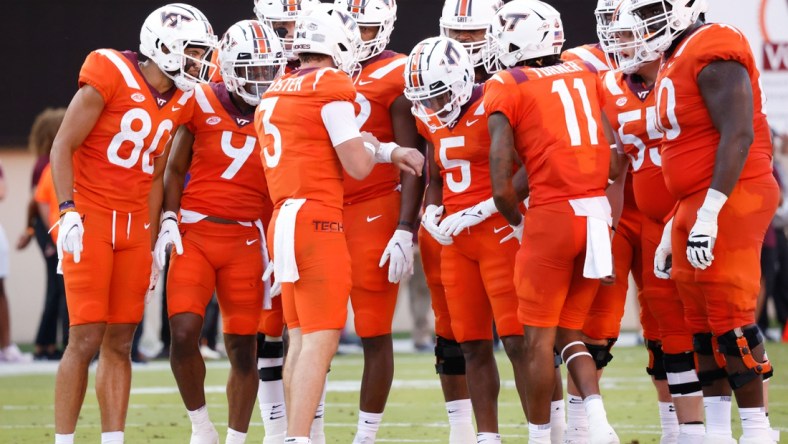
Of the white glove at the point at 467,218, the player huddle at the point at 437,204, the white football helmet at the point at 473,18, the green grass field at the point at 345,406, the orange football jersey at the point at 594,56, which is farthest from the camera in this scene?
the green grass field at the point at 345,406

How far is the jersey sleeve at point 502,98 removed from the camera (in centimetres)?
537

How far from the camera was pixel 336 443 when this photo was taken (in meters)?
6.77

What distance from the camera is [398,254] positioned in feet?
19.2

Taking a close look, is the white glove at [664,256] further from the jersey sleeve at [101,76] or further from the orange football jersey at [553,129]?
the jersey sleeve at [101,76]

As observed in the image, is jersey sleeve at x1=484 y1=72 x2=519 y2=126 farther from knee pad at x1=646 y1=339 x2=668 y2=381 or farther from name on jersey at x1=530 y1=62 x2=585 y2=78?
knee pad at x1=646 y1=339 x2=668 y2=381

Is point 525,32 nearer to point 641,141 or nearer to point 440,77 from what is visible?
point 440,77

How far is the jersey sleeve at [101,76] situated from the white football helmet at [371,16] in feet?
3.63

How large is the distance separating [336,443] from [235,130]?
5.94 ft

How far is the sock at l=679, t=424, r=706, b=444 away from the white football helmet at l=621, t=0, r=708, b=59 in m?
1.72

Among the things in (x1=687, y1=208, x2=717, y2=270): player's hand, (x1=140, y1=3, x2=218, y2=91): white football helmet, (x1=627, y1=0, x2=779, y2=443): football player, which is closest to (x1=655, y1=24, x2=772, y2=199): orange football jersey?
(x1=627, y1=0, x2=779, y2=443): football player

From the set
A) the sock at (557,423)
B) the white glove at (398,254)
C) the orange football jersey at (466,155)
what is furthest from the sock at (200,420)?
the sock at (557,423)

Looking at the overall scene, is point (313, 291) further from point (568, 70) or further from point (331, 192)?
point (568, 70)

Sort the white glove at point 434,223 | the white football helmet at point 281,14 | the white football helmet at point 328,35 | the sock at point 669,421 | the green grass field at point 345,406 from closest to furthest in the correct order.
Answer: the white football helmet at point 328,35 → the white glove at point 434,223 → the sock at point 669,421 → the white football helmet at point 281,14 → the green grass field at point 345,406

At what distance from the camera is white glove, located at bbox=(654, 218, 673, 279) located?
18.2ft
